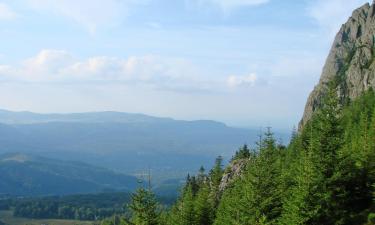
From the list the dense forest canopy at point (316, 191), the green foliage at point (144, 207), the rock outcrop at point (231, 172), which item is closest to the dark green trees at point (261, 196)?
the dense forest canopy at point (316, 191)

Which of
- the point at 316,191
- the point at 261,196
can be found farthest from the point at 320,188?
the point at 261,196

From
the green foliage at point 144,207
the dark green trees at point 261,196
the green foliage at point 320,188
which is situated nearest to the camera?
the green foliage at point 320,188

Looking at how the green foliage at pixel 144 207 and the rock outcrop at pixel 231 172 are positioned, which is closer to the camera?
the green foliage at pixel 144 207

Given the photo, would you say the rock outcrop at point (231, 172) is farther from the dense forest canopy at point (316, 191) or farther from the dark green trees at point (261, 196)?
the dark green trees at point (261, 196)

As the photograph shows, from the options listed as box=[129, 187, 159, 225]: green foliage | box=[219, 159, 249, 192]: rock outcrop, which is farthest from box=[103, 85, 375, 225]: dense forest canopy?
box=[219, 159, 249, 192]: rock outcrop

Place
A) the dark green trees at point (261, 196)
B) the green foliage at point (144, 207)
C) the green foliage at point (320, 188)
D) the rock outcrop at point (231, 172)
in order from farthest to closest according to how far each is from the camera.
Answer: the rock outcrop at point (231, 172) < the dark green trees at point (261, 196) < the green foliage at point (144, 207) < the green foliage at point (320, 188)

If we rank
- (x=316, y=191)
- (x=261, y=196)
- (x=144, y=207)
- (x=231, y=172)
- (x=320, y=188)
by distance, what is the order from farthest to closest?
(x=231, y=172) → (x=261, y=196) → (x=144, y=207) → (x=320, y=188) → (x=316, y=191)

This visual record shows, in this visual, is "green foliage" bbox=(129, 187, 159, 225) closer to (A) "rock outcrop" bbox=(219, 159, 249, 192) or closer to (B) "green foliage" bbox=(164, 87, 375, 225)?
(B) "green foliage" bbox=(164, 87, 375, 225)

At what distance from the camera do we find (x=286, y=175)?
185 ft

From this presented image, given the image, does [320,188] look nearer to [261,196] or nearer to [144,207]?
[261,196]

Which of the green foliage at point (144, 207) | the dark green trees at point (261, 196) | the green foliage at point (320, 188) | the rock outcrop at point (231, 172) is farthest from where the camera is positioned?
the rock outcrop at point (231, 172)

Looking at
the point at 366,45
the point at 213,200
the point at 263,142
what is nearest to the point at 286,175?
the point at 263,142

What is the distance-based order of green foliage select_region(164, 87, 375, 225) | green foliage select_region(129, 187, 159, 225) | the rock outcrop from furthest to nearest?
1. the rock outcrop
2. green foliage select_region(129, 187, 159, 225)
3. green foliage select_region(164, 87, 375, 225)

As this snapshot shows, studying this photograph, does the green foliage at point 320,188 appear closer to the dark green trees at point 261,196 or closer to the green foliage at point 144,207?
the dark green trees at point 261,196
